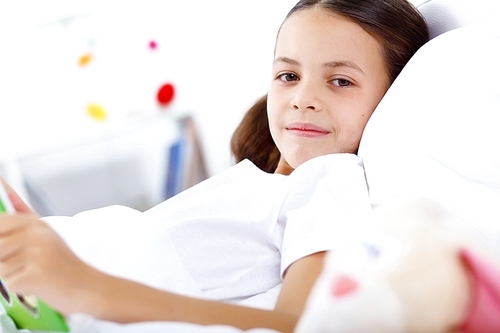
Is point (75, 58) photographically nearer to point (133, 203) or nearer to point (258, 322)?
point (133, 203)

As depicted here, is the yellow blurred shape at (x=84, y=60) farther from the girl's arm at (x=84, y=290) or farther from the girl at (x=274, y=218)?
the girl's arm at (x=84, y=290)

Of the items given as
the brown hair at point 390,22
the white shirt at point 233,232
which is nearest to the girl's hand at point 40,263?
the white shirt at point 233,232

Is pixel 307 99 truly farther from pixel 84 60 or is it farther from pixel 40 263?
pixel 84 60

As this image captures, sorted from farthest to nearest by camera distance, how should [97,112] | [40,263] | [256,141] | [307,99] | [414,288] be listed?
[97,112] → [256,141] → [307,99] → [40,263] → [414,288]

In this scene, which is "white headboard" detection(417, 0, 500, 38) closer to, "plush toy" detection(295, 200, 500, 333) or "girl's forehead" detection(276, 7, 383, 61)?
"girl's forehead" detection(276, 7, 383, 61)

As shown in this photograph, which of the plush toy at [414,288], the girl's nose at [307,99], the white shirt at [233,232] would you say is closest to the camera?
the plush toy at [414,288]

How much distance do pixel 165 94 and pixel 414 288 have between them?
2240 mm

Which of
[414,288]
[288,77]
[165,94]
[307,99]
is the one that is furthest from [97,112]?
[414,288]

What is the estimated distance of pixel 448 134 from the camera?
933 mm

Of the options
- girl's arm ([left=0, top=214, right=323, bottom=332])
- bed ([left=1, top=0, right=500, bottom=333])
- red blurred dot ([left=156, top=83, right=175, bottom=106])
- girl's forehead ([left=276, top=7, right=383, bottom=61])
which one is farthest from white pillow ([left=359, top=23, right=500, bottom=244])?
red blurred dot ([left=156, top=83, right=175, bottom=106])

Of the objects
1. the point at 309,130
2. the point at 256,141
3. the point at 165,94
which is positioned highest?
the point at 309,130

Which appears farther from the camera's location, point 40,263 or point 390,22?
point 390,22

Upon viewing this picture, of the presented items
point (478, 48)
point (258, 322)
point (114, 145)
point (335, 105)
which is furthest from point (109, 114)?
point (258, 322)

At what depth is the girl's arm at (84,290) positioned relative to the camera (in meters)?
0.64
